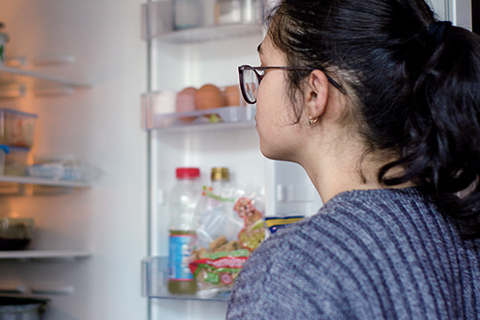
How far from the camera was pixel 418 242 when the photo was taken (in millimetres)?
518

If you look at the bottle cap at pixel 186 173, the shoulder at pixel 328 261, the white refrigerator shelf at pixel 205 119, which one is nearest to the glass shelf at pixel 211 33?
the white refrigerator shelf at pixel 205 119

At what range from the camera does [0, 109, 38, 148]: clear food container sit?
1.60 metres

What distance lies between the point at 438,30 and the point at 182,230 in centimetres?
97

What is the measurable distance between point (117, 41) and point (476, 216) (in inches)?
48.4

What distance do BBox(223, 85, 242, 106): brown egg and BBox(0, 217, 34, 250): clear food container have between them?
705 mm

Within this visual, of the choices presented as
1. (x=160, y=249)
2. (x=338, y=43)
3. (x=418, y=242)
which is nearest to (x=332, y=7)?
(x=338, y=43)

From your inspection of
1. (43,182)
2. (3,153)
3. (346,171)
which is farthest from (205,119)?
(346,171)

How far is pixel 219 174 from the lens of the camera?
1.43 m

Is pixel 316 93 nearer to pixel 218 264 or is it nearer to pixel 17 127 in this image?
pixel 218 264

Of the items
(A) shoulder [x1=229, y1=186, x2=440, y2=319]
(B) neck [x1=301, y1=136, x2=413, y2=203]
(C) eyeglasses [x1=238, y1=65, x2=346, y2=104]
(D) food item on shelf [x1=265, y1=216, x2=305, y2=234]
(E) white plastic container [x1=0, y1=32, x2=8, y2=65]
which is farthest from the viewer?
(E) white plastic container [x1=0, y1=32, x2=8, y2=65]

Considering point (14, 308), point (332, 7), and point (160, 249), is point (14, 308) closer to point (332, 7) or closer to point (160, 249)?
point (160, 249)

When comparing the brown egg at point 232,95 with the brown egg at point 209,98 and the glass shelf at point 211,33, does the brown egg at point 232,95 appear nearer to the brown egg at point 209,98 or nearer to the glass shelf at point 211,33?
the brown egg at point 209,98

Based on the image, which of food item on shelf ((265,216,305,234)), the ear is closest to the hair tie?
the ear

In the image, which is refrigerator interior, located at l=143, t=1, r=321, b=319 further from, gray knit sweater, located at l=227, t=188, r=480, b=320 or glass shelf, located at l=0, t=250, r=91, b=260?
gray knit sweater, located at l=227, t=188, r=480, b=320
